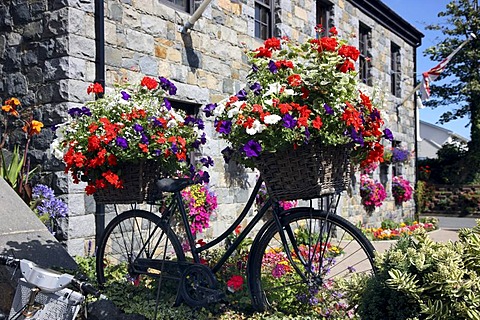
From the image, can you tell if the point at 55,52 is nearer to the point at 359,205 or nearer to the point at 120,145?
the point at 120,145

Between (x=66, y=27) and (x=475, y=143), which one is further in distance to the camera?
(x=475, y=143)

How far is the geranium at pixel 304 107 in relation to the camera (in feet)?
9.84

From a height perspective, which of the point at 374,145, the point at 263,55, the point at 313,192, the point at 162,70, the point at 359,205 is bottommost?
the point at 359,205

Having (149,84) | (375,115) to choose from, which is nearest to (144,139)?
(149,84)

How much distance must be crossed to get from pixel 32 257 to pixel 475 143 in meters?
16.2

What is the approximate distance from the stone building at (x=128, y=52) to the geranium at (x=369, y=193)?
11.7 feet

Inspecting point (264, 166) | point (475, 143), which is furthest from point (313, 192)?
point (475, 143)

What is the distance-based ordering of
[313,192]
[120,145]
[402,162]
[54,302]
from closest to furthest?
[54,302]
[313,192]
[120,145]
[402,162]

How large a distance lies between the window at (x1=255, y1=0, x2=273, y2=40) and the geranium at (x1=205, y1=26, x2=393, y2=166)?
5.19 meters

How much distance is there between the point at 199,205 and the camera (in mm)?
6520

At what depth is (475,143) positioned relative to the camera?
17.1m

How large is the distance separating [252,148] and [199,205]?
11.8 feet

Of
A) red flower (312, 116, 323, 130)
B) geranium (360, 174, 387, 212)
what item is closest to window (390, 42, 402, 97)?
geranium (360, 174, 387, 212)

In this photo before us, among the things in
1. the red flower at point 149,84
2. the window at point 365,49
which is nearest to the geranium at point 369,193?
the window at point 365,49
